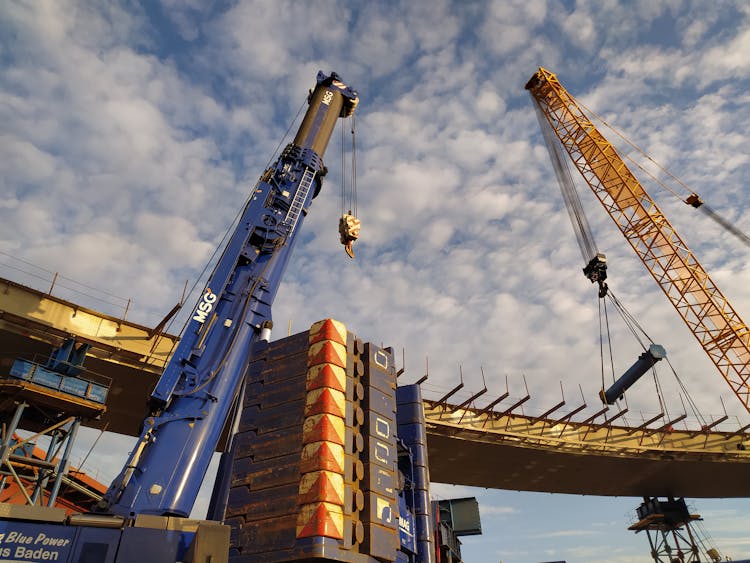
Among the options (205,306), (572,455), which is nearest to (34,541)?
(205,306)

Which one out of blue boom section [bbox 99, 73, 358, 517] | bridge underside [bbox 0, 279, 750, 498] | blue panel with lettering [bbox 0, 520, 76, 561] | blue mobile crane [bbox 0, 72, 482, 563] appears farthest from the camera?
bridge underside [bbox 0, 279, 750, 498]

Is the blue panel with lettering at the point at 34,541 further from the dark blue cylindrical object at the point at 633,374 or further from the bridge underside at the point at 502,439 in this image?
the dark blue cylindrical object at the point at 633,374

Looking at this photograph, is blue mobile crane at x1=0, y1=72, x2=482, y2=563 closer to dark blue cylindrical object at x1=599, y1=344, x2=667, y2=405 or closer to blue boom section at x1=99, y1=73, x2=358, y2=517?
blue boom section at x1=99, y1=73, x2=358, y2=517

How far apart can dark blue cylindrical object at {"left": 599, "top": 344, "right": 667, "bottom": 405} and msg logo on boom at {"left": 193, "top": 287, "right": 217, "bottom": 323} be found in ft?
119

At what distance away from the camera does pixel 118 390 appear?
97.7ft

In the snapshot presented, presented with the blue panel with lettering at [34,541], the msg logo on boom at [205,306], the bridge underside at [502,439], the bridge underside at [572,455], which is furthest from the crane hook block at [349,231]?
the bridge underside at [572,455]

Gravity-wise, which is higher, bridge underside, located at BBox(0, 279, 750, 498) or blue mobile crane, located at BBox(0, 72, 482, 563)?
bridge underside, located at BBox(0, 279, 750, 498)

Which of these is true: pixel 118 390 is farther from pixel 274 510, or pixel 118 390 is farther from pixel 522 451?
pixel 522 451

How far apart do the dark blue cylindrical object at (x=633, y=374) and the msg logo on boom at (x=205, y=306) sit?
119 ft

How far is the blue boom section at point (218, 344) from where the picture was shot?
13500mm

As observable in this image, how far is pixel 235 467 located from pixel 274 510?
187 cm

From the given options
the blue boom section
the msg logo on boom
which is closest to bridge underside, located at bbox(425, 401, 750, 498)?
the blue boom section

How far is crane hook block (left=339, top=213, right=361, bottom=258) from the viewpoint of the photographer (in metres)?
22.8

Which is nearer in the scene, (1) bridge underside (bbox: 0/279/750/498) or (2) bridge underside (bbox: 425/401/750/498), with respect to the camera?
(1) bridge underside (bbox: 0/279/750/498)
